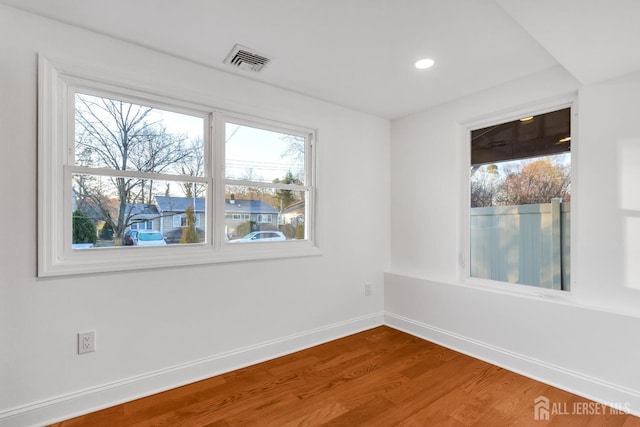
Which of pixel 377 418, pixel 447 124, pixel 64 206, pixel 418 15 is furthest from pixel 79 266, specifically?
pixel 447 124

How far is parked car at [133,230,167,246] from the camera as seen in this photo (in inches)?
88.4

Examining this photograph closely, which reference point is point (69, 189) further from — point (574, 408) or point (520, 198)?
point (574, 408)

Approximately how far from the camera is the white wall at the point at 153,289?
180cm

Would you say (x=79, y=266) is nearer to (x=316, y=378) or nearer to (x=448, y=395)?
(x=316, y=378)

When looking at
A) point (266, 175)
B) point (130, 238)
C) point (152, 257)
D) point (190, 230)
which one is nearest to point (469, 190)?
point (266, 175)

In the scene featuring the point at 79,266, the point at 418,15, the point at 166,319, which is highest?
the point at 418,15

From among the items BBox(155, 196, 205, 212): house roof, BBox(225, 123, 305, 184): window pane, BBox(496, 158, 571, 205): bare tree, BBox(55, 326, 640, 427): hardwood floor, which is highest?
BBox(225, 123, 305, 184): window pane

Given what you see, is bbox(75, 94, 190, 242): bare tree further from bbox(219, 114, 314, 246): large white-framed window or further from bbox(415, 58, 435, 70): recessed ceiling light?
bbox(415, 58, 435, 70): recessed ceiling light

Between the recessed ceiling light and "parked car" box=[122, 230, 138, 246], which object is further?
the recessed ceiling light

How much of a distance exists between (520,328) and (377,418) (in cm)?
144

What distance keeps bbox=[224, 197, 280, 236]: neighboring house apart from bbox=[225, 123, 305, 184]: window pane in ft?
0.71

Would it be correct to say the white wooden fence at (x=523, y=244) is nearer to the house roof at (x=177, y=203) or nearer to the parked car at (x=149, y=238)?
the house roof at (x=177, y=203)

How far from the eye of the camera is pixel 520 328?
254 centimetres

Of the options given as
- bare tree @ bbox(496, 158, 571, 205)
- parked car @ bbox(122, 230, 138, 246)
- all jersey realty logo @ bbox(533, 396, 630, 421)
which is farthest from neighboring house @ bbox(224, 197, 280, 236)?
all jersey realty logo @ bbox(533, 396, 630, 421)
